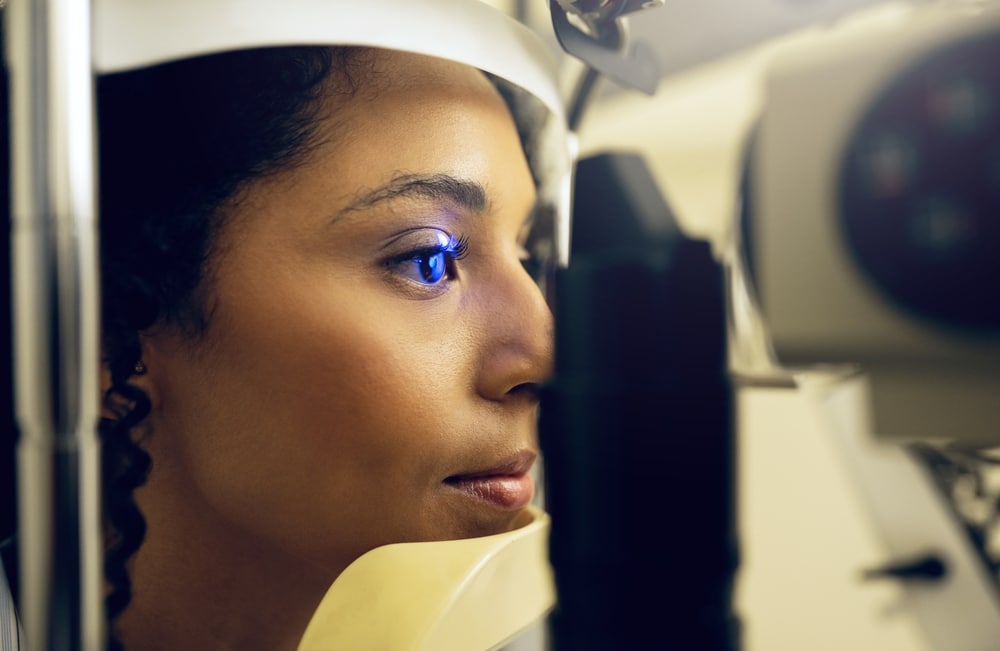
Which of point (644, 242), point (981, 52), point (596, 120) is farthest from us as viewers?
point (596, 120)

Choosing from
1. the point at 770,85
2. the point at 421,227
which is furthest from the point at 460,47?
the point at 770,85

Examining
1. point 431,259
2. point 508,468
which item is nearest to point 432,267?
point 431,259

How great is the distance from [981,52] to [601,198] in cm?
17

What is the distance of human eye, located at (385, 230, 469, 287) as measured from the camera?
41 centimetres

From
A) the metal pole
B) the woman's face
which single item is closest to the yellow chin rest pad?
the woman's face

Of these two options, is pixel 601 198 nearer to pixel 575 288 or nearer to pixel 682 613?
pixel 575 288

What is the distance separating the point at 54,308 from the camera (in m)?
0.31

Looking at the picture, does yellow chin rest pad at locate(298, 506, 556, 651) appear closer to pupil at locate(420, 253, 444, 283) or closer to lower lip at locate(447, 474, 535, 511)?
lower lip at locate(447, 474, 535, 511)

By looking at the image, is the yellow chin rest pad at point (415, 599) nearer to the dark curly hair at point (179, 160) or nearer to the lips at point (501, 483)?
the lips at point (501, 483)

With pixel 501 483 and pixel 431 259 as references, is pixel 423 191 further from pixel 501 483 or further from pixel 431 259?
pixel 501 483

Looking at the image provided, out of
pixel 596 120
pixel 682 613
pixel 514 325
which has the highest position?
pixel 596 120

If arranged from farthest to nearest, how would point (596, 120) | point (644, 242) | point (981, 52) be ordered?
point (596, 120) → point (644, 242) → point (981, 52)

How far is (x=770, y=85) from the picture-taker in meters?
0.24

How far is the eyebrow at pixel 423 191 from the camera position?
15.6 inches
